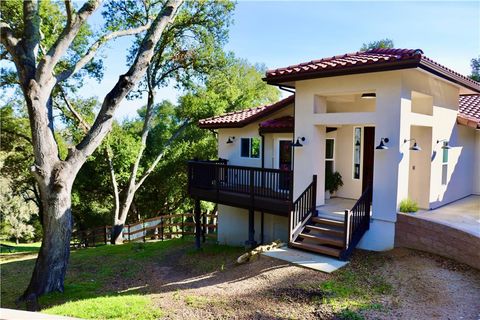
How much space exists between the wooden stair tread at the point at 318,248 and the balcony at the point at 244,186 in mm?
997

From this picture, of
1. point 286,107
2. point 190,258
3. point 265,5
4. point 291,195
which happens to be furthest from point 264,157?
point 265,5

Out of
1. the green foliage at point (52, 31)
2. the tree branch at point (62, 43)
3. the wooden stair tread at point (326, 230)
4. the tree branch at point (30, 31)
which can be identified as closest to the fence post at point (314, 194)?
the wooden stair tread at point (326, 230)

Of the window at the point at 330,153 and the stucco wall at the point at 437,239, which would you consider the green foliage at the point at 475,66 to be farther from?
the stucco wall at the point at 437,239

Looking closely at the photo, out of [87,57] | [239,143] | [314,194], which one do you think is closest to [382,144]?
[314,194]

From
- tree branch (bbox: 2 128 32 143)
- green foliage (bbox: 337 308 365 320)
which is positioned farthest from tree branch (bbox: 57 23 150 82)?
tree branch (bbox: 2 128 32 143)

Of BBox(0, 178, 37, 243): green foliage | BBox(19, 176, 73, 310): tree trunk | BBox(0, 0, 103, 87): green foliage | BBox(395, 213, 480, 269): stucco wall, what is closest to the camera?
BBox(395, 213, 480, 269): stucco wall

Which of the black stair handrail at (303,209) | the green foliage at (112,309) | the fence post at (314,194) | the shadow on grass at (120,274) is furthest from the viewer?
the fence post at (314,194)

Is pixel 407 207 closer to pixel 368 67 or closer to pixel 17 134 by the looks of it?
pixel 368 67

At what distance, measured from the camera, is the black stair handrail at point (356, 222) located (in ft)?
26.1

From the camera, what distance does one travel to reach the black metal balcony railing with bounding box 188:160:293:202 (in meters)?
9.89

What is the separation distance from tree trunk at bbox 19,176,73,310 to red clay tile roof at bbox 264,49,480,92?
21.0 feet

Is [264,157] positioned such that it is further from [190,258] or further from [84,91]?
[84,91]

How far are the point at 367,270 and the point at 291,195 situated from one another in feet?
9.29

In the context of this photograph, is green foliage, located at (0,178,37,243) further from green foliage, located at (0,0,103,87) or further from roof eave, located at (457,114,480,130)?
roof eave, located at (457,114,480,130)
